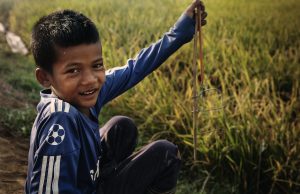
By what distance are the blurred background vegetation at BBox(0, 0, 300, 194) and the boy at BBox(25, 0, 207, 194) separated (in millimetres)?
648

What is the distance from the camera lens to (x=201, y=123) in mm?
2879

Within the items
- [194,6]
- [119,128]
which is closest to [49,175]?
[119,128]

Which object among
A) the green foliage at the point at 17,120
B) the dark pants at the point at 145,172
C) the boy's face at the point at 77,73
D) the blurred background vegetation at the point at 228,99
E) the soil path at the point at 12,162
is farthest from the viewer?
the green foliage at the point at 17,120

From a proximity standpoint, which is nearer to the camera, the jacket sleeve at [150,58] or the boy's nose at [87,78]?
the boy's nose at [87,78]

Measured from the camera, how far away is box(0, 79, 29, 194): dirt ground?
2158 mm

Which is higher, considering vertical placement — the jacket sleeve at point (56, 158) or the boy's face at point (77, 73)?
the boy's face at point (77, 73)

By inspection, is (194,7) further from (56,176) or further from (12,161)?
(12,161)

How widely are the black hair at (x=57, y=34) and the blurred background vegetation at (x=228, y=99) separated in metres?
0.99

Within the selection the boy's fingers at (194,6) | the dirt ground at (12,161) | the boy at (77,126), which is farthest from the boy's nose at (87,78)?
the dirt ground at (12,161)

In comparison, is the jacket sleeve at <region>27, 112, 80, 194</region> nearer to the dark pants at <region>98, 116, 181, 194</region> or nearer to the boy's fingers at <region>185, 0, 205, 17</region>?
the dark pants at <region>98, 116, 181, 194</region>

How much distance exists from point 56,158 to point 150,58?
0.76m

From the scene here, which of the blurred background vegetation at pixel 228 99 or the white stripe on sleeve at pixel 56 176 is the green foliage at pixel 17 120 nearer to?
the blurred background vegetation at pixel 228 99

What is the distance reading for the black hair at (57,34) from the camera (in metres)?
1.45

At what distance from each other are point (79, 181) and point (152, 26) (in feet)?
12.1
